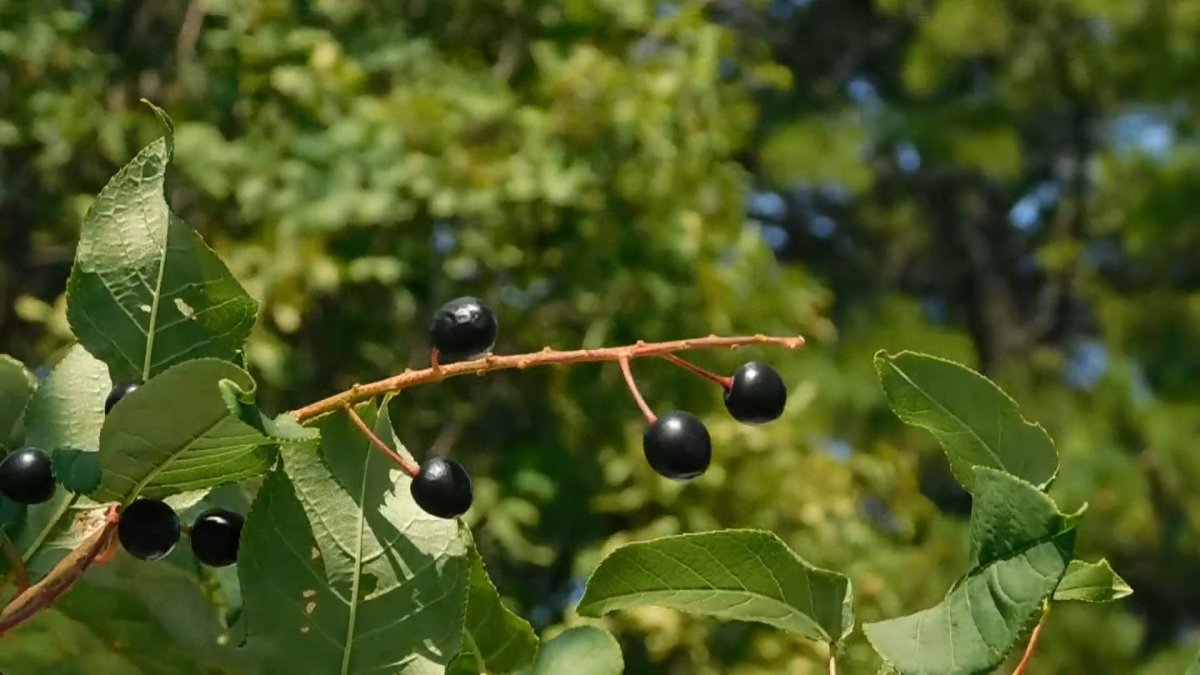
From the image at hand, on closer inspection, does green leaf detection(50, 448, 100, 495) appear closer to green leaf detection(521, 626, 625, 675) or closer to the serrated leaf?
the serrated leaf

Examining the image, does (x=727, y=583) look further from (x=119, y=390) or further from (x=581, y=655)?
(x=119, y=390)

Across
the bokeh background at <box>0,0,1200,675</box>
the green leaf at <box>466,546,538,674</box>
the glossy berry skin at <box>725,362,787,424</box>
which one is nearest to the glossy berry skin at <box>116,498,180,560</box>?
the green leaf at <box>466,546,538,674</box>

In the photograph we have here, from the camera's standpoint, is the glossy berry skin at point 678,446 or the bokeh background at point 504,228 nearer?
the glossy berry skin at point 678,446

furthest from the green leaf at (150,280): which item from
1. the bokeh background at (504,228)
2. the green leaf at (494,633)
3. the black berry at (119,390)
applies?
the bokeh background at (504,228)

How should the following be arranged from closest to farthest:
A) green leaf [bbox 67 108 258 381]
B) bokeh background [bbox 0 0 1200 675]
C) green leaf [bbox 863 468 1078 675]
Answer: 1. green leaf [bbox 863 468 1078 675]
2. green leaf [bbox 67 108 258 381]
3. bokeh background [bbox 0 0 1200 675]

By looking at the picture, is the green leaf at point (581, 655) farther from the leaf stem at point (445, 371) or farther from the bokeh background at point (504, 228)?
the bokeh background at point (504, 228)

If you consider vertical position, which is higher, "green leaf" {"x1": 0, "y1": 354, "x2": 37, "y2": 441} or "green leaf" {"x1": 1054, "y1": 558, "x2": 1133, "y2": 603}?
"green leaf" {"x1": 1054, "y1": 558, "x2": 1133, "y2": 603}

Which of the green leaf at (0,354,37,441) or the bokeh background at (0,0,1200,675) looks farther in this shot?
the bokeh background at (0,0,1200,675)
